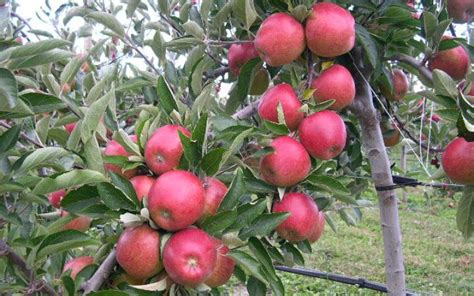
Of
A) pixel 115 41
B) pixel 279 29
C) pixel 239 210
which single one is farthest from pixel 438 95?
pixel 115 41

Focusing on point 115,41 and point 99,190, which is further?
point 115,41

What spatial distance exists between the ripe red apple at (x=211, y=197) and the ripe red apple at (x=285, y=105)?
20 centimetres

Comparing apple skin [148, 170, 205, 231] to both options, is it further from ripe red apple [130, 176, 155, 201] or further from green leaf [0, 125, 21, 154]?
green leaf [0, 125, 21, 154]

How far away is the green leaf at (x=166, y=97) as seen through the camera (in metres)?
0.88

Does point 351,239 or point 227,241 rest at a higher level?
point 227,241

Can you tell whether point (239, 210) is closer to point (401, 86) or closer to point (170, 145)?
point (170, 145)

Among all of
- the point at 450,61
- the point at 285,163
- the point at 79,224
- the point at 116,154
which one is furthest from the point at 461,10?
the point at 79,224

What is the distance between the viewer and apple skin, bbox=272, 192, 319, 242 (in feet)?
3.09

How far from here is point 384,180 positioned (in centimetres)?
124

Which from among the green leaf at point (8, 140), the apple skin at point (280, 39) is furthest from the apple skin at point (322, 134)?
the green leaf at point (8, 140)

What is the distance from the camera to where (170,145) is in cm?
79

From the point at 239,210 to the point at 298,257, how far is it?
28cm

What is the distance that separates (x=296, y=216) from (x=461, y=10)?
589mm

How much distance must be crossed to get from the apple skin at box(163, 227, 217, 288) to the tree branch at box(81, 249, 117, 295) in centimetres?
12
